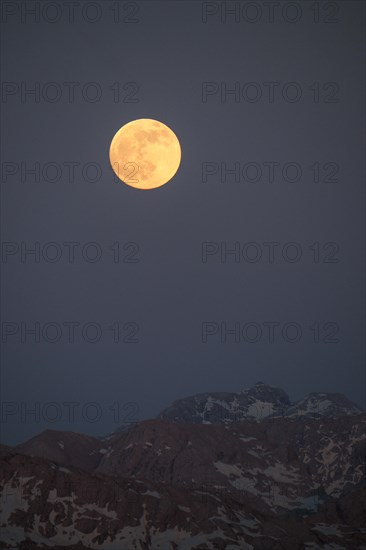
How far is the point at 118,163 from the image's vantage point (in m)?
139

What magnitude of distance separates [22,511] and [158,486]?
3251cm

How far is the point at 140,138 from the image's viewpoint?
15050 centimetres

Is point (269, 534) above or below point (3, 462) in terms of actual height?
below

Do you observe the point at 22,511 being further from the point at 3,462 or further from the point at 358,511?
the point at 358,511

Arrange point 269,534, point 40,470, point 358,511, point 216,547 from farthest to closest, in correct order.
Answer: point 358,511, point 40,470, point 269,534, point 216,547

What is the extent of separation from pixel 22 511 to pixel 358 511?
84.0m

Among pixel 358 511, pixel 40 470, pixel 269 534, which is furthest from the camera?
pixel 358 511

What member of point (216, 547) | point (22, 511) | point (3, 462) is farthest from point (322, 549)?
point (3, 462)

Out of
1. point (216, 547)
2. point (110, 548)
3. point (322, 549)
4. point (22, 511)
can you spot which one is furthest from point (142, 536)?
point (322, 549)

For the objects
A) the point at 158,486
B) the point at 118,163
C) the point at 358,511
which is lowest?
the point at 358,511

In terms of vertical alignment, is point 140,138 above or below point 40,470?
above

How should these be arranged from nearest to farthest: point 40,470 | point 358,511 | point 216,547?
point 216,547 → point 40,470 → point 358,511

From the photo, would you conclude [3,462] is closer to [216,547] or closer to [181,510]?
[181,510]

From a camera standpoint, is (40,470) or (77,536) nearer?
(77,536)
